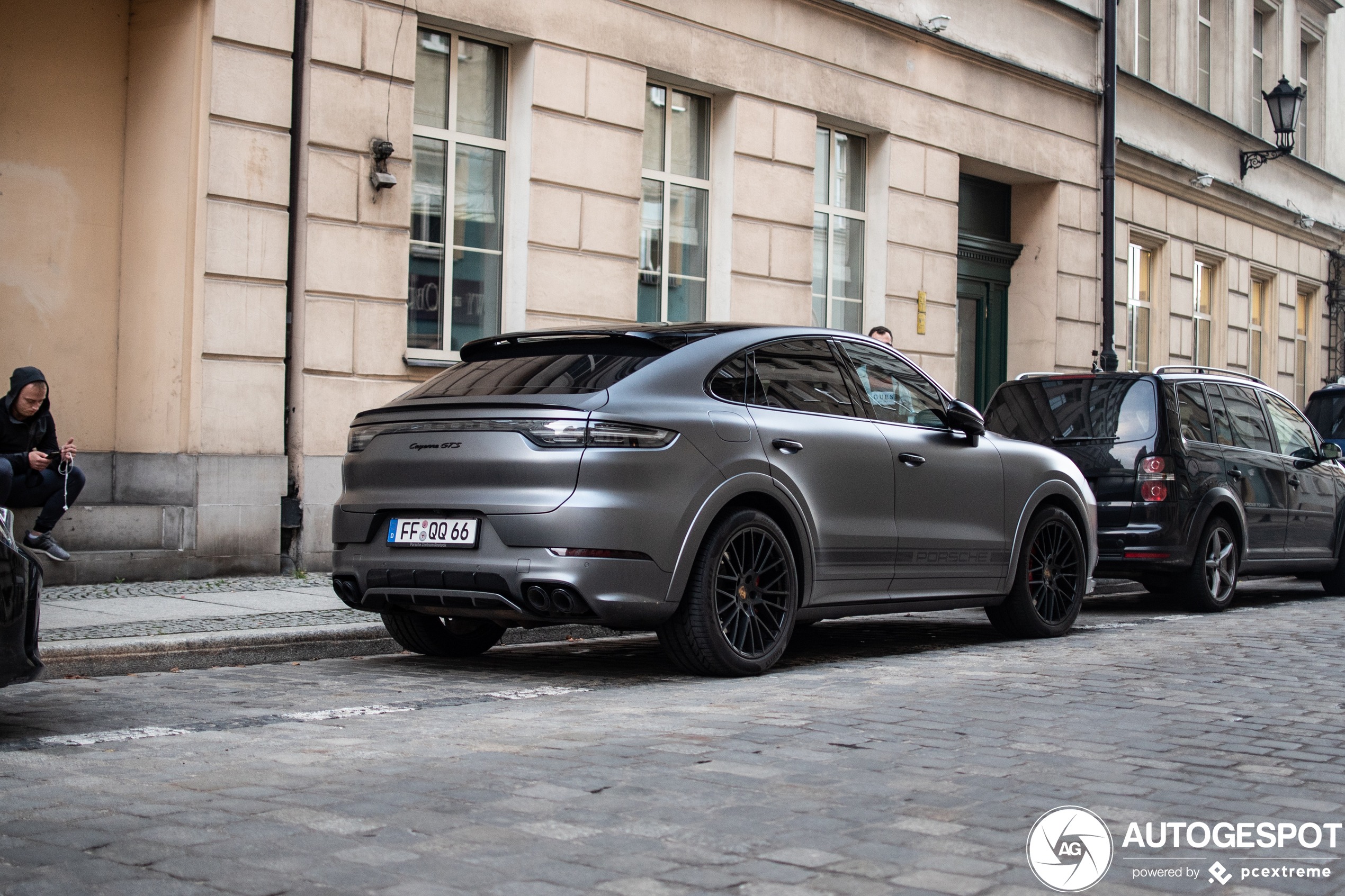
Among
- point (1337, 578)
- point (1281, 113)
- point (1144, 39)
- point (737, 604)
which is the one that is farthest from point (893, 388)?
point (1281, 113)

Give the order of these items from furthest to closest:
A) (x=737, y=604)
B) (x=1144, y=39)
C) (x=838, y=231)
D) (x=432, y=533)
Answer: (x=1144, y=39), (x=838, y=231), (x=737, y=604), (x=432, y=533)

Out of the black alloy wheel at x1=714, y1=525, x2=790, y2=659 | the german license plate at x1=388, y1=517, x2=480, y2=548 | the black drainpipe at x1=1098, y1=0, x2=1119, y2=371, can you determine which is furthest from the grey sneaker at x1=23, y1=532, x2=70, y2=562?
the black drainpipe at x1=1098, y1=0, x2=1119, y2=371

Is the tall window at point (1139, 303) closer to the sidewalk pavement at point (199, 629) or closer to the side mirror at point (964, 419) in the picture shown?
the side mirror at point (964, 419)

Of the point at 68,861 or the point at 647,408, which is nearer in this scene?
the point at 68,861

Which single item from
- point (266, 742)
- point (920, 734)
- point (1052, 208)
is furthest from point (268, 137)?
point (1052, 208)

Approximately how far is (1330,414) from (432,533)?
13669mm

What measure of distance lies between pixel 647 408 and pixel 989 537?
109 inches

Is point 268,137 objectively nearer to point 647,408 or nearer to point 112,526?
point 112,526

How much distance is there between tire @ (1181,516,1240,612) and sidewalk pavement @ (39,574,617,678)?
4.61m

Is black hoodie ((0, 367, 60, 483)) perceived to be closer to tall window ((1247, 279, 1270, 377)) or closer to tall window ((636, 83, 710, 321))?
tall window ((636, 83, 710, 321))

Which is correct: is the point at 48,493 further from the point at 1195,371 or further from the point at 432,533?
the point at 1195,371

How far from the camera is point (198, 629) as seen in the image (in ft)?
25.6

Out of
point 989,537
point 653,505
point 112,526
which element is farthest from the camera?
point 112,526

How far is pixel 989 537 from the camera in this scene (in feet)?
27.7
